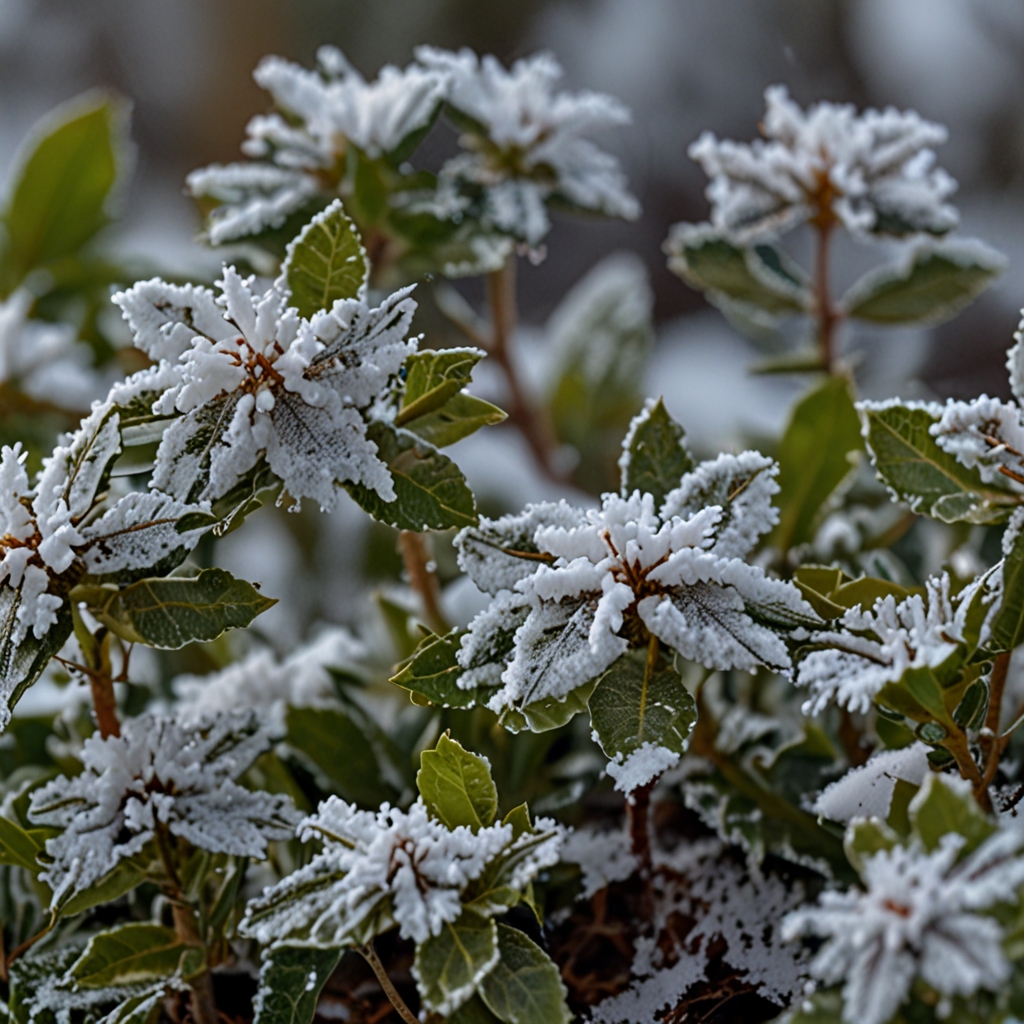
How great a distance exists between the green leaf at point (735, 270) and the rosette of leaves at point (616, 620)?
0.82ft

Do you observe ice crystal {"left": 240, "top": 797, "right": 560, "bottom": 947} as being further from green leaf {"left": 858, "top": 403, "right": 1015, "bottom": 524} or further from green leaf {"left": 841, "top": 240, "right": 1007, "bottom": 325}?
green leaf {"left": 841, "top": 240, "right": 1007, "bottom": 325}

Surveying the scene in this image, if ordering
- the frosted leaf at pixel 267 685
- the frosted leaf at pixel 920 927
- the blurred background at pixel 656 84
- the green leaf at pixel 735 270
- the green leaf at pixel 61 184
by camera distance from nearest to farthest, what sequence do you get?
1. the frosted leaf at pixel 920 927
2. the frosted leaf at pixel 267 685
3. the green leaf at pixel 735 270
4. the green leaf at pixel 61 184
5. the blurred background at pixel 656 84

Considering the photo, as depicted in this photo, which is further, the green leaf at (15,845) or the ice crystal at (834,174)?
the ice crystal at (834,174)

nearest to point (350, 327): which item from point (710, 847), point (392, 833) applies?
point (392, 833)

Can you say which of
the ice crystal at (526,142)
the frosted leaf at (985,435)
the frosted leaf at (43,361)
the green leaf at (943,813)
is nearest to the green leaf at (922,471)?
the frosted leaf at (985,435)

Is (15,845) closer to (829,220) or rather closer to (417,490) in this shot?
(417,490)

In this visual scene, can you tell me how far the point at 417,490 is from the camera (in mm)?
379

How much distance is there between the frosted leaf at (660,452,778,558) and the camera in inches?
14.8

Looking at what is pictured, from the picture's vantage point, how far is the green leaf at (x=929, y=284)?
1.90 ft

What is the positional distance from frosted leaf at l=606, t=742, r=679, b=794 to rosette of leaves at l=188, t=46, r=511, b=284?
28cm

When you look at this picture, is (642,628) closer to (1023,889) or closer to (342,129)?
(1023,889)

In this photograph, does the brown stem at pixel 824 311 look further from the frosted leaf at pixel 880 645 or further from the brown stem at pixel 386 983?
the brown stem at pixel 386 983

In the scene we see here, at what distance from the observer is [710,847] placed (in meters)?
0.48

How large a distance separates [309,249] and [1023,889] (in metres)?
0.29
